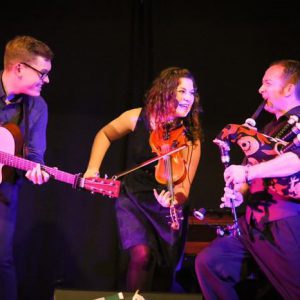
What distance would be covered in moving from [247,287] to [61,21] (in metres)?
2.93

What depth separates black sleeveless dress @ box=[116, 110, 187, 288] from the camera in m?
3.20

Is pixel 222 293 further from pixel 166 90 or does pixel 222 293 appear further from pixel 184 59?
pixel 184 59

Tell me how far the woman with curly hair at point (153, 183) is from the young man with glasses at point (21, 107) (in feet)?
1.51

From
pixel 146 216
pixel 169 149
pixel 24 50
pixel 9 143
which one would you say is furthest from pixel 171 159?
pixel 24 50

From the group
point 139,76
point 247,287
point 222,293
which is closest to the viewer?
point 222,293

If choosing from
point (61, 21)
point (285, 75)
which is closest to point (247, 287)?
point (285, 75)

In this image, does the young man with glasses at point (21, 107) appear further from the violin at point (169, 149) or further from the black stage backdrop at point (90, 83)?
the black stage backdrop at point (90, 83)

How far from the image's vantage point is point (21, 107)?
3250 millimetres

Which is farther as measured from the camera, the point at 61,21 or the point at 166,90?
the point at 61,21

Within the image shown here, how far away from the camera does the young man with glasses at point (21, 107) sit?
3061mm

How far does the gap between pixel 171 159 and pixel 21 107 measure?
3.81 feet

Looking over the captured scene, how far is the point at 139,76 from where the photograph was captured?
4.27 m

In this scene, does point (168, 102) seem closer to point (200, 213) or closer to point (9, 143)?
point (200, 213)

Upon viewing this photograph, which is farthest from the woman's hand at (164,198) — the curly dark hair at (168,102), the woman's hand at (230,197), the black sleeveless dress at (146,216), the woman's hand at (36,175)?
the woman's hand at (36,175)
